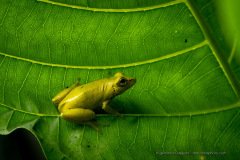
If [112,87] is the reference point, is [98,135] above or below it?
below

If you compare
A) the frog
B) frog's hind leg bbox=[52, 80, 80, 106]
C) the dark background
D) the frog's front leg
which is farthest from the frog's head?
the dark background

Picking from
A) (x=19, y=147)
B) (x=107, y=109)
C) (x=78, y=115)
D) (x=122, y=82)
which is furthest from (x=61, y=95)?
Answer: (x=19, y=147)

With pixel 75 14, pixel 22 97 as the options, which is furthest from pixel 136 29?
pixel 22 97

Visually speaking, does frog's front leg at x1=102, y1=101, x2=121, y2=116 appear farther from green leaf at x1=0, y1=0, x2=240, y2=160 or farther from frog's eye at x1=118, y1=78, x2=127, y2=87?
frog's eye at x1=118, y1=78, x2=127, y2=87

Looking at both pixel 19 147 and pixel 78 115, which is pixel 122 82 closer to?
pixel 78 115

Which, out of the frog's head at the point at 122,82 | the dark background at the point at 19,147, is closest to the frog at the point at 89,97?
the frog's head at the point at 122,82

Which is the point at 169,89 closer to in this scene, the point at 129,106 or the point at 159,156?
the point at 129,106
